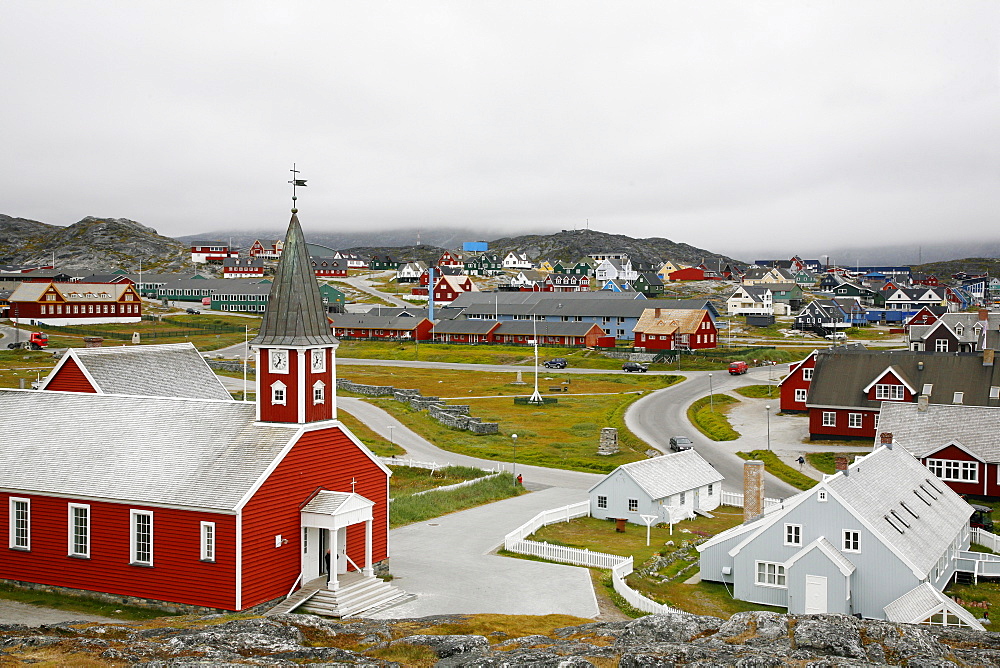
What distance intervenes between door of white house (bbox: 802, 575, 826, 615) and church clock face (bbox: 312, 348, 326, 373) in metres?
16.1

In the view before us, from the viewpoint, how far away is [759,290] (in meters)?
152

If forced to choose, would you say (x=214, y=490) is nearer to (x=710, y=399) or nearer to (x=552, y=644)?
(x=552, y=644)

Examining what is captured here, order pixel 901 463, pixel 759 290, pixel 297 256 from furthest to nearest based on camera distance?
pixel 759 290, pixel 901 463, pixel 297 256

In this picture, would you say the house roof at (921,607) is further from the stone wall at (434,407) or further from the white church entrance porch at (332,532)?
the stone wall at (434,407)

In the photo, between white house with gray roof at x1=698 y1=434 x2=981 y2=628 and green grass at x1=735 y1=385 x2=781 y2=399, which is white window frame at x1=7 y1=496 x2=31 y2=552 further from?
green grass at x1=735 y1=385 x2=781 y2=399

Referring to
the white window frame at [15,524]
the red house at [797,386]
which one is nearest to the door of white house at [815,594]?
the white window frame at [15,524]

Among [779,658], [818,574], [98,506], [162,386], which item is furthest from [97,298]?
[779,658]

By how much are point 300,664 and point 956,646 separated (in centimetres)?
1210

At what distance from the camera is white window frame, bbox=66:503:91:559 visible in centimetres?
2780

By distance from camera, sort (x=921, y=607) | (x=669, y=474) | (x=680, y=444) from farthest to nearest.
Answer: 1. (x=680, y=444)
2. (x=669, y=474)
3. (x=921, y=607)

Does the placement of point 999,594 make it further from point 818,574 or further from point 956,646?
point 956,646

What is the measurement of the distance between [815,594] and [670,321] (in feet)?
258

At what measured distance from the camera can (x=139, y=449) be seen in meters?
28.7

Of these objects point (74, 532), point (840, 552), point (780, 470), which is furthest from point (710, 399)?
point (74, 532)
